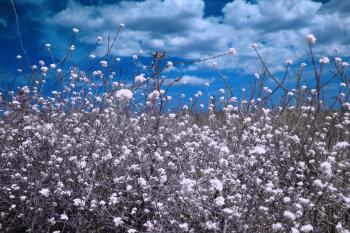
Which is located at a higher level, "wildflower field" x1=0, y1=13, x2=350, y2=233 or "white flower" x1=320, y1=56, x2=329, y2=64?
"white flower" x1=320, y1=56, x2=329, y2=64

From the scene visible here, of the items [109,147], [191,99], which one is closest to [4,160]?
[109,147]

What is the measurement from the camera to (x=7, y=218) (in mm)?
5172

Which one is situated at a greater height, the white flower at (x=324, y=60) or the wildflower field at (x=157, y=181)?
the white flower at (x=324, y=60)

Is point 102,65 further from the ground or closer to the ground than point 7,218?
further from the ground

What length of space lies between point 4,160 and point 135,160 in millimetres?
2050

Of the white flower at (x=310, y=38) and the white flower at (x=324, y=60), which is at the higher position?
the white flower at (x=310, y=38)

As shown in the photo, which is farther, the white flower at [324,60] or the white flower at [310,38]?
the white flower at [324,60]

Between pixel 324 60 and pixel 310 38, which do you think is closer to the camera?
pixel 310 38

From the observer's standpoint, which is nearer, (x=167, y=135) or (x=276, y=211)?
(x=276, y=211)

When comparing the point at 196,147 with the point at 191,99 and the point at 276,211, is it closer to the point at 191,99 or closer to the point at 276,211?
the point at 276,211

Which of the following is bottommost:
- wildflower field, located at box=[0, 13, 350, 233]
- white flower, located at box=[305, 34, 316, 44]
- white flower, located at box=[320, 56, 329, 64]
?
wildflower field, located at box=[0, 13, 350, 233]

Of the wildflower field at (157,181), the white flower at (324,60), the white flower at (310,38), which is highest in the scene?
the white flower at (310,38)

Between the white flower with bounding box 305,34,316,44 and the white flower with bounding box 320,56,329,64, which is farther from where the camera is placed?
the white flower with bounding box 320,56,329,64

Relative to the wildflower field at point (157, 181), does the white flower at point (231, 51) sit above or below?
above
